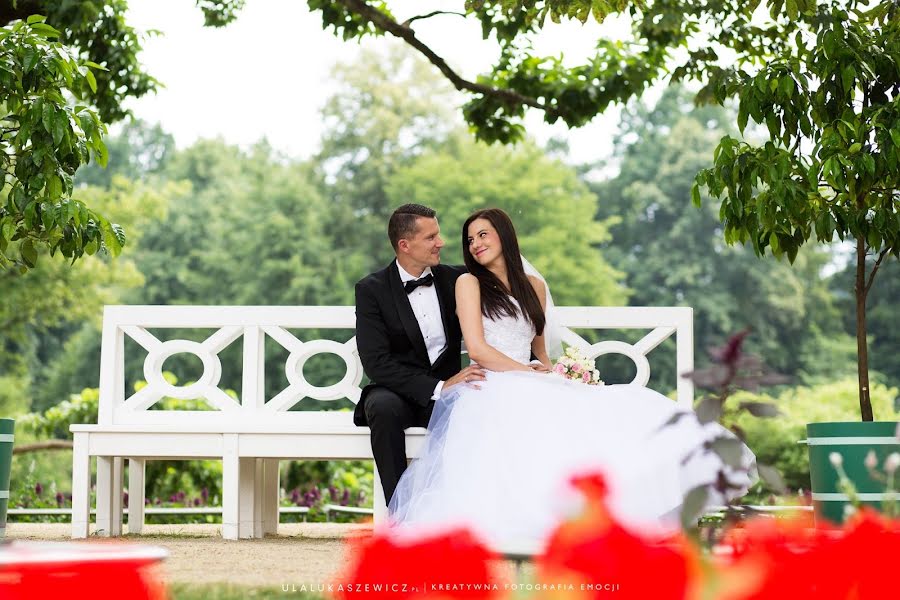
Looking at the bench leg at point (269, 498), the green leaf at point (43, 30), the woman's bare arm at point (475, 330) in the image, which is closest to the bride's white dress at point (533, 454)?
the woman's bare arm at point (475, 330)

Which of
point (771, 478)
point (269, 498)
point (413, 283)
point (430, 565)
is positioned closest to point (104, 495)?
point (269, 498)

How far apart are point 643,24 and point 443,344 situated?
10.3 ft

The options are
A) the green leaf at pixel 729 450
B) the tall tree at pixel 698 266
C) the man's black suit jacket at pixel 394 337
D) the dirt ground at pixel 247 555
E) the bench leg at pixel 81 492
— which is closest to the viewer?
the green leaf at pixel 729 450

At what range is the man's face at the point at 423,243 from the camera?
17.3ft

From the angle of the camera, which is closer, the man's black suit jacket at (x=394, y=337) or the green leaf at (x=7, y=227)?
the green leaf at (x=7, y=227)

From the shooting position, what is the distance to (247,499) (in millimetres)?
5656

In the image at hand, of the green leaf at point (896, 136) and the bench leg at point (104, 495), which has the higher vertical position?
the green leaf at point (896, 136)

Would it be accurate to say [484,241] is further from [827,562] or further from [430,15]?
[827,562]

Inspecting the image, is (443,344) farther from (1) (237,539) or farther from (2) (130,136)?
(2) (130,136)

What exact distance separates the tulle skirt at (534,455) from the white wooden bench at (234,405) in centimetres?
85

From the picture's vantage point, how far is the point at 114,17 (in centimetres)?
→ 765

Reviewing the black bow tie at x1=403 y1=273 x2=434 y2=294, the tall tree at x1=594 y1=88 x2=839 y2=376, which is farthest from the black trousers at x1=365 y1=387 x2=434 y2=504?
the tall tree at x1=594 y1=88 x2=839 y2=376

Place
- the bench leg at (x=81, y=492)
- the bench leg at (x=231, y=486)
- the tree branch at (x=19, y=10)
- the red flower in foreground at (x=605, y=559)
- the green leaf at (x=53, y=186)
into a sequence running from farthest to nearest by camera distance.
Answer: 1. the tree branch at (x=19, y=10)
2. the bench leg at (x=81, y=492)
3. the bench leg at (x=231, y=486)
4. the green leaf at (x=53, y=186)
5. the red flower in foreground at (x=605, y=559)

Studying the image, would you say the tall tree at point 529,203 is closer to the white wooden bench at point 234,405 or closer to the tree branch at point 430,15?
the tree branch at point 430,15
